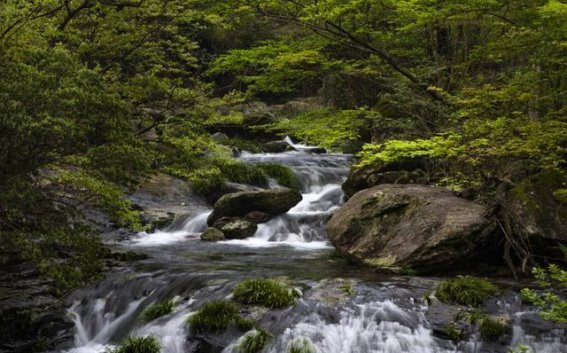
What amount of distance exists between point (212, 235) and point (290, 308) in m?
7.80

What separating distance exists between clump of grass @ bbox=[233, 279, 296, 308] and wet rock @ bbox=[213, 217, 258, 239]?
7021 millimetres

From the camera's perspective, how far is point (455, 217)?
1109 cm

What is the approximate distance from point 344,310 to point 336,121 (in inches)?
A: 275

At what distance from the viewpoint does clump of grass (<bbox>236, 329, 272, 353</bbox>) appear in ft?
26.2

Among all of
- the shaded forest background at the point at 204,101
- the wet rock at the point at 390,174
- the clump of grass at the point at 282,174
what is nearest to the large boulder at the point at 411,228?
the shaded forest background at the point at 204,101

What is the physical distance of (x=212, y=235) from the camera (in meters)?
16.2

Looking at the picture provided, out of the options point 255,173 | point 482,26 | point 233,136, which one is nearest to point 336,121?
point 482,26

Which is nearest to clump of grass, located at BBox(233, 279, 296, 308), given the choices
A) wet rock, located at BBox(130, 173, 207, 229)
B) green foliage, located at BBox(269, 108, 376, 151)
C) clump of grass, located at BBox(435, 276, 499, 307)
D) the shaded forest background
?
the shaded forest background

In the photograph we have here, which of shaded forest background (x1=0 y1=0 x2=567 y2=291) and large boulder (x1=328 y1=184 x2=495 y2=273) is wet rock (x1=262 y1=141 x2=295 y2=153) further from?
large boulder (x1=328 y1=184 x2=495 y2=273)

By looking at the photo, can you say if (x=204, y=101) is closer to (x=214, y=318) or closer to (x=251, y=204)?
(x=251, y=204)

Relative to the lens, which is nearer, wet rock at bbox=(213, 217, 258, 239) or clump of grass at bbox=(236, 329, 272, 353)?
clump of grass at bbox=(236, 329, 272, 353)

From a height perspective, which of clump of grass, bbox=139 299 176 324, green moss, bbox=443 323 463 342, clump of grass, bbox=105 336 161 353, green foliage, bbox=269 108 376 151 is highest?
green foliage, bbox=269 108 376 151

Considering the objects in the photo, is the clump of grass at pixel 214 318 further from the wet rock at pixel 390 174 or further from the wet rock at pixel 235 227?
the wet rock at pixel 390 174

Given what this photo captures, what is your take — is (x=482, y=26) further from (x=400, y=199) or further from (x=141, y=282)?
(x=141, y=282)
